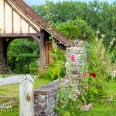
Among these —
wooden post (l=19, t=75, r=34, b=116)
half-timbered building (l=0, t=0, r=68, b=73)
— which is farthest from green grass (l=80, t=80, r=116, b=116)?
half-timbered building (l=0, t=0, r=68, b=73)

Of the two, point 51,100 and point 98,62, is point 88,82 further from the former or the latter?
point 51,100

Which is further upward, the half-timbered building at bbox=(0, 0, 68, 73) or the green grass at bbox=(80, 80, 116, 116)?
the half-timbered building at bbox=(0, 0, 68, 73)

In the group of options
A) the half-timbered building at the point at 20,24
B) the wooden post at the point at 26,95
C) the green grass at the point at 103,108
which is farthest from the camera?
the half-timbered building at the point at 20,24

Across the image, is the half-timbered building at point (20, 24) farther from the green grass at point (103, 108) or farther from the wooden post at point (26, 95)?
the wooden post at point (26, 95)

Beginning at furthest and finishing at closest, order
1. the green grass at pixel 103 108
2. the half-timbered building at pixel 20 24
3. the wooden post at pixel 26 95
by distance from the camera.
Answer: the half-timbered building at pixel 20 24 → the green grass at pixel 103 108 → the wooden post at pixel 26 95

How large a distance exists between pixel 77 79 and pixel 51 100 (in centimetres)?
289

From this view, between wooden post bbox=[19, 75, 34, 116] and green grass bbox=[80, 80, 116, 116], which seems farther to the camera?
green grass bbox=[80, 80, 116, 116]

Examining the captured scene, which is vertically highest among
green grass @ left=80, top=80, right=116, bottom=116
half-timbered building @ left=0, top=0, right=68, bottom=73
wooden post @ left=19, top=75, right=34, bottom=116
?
half-timbered building @ left=0, top=0, right=68, bottom=73

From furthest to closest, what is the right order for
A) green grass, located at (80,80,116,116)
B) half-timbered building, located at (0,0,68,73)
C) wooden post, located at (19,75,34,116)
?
half-timbered building, located at (0,0,68,73) → green grass, located at (80,80,116,116) → wooden post, located at (19,75,34,116)

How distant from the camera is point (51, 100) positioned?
6.57 metres

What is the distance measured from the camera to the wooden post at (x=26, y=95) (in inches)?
236

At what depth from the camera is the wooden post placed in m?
5.99

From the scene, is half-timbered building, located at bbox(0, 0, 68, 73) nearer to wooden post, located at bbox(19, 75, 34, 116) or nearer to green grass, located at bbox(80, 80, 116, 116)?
green grass, located at bbox(80, 80, 116, 116)

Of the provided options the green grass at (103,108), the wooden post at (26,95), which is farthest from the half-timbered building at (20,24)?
the wooden post at (26,95)
